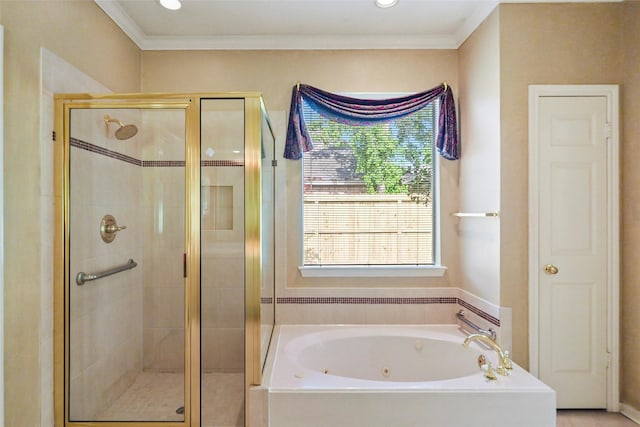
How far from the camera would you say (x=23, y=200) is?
5.07 ft

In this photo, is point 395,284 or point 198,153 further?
point 395,284

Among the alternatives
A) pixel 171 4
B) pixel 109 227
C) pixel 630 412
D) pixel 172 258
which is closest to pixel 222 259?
pixel 172 258

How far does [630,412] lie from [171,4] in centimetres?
357

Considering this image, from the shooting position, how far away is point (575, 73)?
2.10m

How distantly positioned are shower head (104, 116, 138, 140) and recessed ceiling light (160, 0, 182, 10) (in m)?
0.85

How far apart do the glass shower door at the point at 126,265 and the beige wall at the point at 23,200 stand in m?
0.15

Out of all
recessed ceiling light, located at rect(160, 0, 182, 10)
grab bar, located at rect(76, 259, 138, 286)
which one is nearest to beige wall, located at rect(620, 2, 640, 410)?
recessed ceiling light, located at rect(160, 0, 182, 10)

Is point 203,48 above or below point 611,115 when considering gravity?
above

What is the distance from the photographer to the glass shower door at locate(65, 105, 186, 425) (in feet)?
5.69

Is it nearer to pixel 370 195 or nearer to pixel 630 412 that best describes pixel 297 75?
pixel 370 195

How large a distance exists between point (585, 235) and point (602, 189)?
285 mm

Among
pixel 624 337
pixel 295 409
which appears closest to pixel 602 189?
pixel 624 337

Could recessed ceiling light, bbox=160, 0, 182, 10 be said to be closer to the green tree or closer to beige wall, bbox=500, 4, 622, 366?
the green tree

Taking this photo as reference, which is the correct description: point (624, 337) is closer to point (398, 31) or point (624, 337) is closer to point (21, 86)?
point (398, 31)
